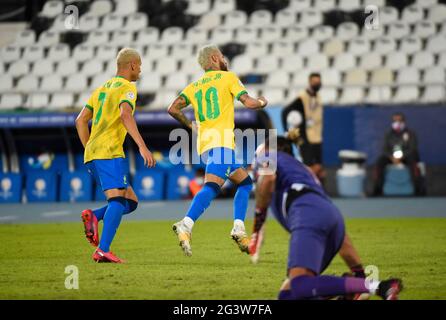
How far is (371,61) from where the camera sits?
2280cm

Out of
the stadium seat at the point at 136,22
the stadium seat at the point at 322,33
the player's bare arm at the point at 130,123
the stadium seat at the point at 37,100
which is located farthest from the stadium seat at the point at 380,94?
the player's bare arm at the point at 130,123

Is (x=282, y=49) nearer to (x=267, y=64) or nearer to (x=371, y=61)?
(x=267, y=64)

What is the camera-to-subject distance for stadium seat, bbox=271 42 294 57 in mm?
23398

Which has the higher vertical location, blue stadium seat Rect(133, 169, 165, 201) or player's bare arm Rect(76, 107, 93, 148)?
player's bare arm Rect(76, 107, 93, 148)

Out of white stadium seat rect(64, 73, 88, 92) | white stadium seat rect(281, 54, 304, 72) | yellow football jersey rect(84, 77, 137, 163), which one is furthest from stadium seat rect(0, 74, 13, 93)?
yellow football jersey rect(84, 77, 137, 163)

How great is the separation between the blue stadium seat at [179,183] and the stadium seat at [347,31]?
16.9 ft

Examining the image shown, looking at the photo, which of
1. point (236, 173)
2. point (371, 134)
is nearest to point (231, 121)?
point (236, 173)

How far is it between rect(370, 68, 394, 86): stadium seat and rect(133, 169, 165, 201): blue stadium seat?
5.17 m

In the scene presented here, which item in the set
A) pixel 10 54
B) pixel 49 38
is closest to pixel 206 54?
pixel 10 54

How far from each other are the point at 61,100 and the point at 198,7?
4556 mm

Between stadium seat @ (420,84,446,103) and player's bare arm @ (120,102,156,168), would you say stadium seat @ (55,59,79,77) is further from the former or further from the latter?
player's bare arm @ (120,102,156,168)
